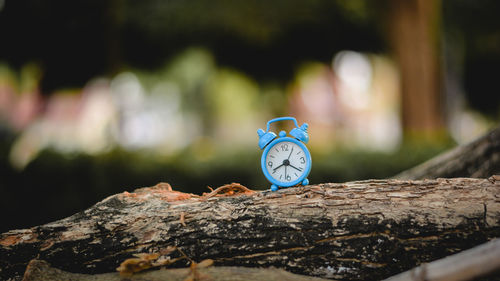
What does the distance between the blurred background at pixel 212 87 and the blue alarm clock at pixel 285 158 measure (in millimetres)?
2516

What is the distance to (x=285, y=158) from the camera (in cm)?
208

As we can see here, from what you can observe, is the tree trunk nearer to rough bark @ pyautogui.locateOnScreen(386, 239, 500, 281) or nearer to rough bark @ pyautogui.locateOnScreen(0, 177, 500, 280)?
rough bark @ pyautogui.locateOnScreen(0, 177, 500, 280)

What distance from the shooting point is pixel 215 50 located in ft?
35.8

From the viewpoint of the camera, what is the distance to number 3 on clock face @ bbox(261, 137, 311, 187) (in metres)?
2.06

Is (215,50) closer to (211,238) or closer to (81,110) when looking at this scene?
(81,110)

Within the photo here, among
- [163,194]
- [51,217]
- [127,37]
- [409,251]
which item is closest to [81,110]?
[127,37]

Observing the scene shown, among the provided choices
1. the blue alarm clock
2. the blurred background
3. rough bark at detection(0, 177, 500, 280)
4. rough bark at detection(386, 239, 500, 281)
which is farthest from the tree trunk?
rough bark at detection(386, 239, 500, 281)

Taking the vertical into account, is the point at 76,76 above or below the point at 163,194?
above

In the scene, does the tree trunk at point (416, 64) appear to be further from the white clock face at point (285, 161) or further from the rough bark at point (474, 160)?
the white clock face at point (285, 161)

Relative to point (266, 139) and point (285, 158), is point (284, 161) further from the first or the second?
point (266, 139)

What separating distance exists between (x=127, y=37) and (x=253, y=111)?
16.3ft

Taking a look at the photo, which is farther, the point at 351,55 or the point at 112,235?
the point at 351,55

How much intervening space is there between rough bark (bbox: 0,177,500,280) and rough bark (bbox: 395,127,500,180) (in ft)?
3.22

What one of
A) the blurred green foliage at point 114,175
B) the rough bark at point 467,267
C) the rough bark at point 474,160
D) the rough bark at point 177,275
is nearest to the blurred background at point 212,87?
the blurred green foliage at point 114,175
